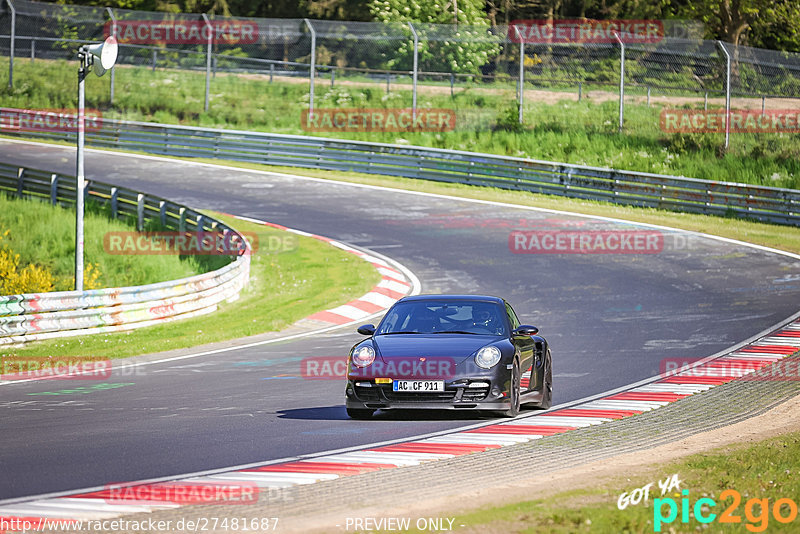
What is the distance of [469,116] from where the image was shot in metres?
40.4

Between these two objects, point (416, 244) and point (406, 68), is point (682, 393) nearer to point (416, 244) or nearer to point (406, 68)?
point (416, 244)

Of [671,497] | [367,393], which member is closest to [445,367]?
[367,393]

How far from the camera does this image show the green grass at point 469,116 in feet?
115

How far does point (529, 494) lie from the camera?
→ 7961 millimetres

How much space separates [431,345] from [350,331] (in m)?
7.30

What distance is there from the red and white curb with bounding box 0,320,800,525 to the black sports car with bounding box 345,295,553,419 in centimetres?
34

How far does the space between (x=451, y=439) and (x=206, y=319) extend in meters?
Result: 10.4

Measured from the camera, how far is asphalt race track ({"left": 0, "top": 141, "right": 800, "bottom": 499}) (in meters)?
9.99

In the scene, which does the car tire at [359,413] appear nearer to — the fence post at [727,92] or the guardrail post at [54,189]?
the guardrail post at [54,189]

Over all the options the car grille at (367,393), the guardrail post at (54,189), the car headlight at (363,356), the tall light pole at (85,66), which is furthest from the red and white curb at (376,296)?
the guardrail post at (54,189)

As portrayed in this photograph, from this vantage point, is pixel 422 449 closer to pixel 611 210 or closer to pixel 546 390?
pixel 546 390

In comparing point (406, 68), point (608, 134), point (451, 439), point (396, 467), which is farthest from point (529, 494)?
point (406, 68)

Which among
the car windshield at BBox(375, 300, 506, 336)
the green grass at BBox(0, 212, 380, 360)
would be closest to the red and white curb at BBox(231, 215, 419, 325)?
the green grass at BBox(0, 212, 380, 360)

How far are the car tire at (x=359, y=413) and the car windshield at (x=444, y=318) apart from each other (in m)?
0.98
